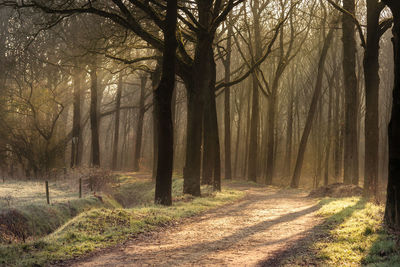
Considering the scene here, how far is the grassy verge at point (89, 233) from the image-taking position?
6617mm

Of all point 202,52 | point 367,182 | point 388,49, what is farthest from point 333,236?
point 388,49

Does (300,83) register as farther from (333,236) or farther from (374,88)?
(333,236)

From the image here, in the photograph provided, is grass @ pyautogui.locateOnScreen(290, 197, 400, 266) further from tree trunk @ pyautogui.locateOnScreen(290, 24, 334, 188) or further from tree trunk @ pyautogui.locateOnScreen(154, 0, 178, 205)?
tree trunk @ pyautogui.locateOnScreen(290, 24, 334, 188)

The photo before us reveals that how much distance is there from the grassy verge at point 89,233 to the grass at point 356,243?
3.82 meters

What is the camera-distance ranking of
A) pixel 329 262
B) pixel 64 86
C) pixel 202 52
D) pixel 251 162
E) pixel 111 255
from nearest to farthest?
pixel 329 262 → pixel 111 255 → pixel 202 52 → pixel 251 162 → pixel 64 86

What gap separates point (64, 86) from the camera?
28.2 metres

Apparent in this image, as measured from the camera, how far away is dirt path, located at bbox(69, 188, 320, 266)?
6504 mm

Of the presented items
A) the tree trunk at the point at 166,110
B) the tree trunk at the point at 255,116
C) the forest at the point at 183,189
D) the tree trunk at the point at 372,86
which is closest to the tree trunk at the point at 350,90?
the forest at the point at 183,189

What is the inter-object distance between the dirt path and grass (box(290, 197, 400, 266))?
62 cm

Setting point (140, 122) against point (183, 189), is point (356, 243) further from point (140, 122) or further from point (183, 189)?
point (140, 122)

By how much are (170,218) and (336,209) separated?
477 cm

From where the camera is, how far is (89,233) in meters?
8.12

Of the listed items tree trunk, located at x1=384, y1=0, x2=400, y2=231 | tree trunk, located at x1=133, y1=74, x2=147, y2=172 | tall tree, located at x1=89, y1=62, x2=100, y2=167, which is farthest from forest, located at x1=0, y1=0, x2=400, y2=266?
tree trunk, located at x1=133, y1=74, x2=147, y2=172

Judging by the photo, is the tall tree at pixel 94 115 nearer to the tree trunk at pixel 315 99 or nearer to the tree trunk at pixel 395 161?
the tree trunk at pixel 315 99
